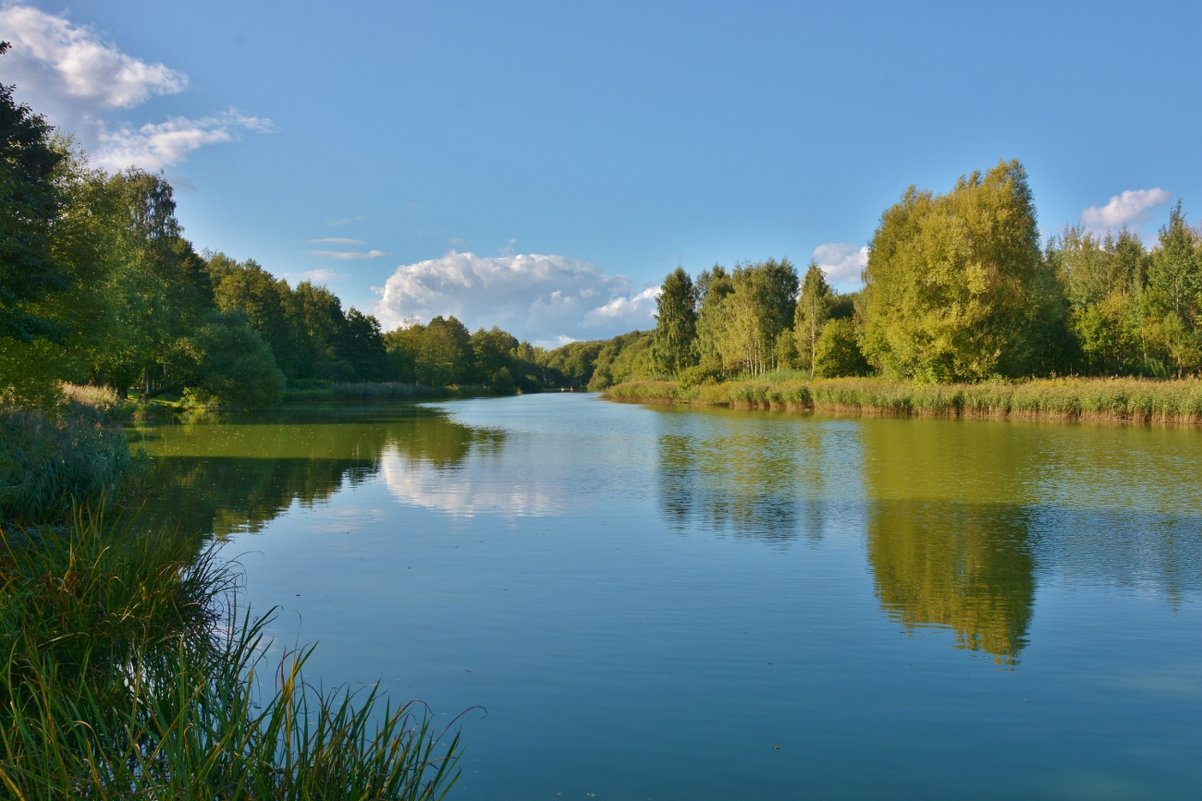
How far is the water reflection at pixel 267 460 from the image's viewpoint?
13656 mm

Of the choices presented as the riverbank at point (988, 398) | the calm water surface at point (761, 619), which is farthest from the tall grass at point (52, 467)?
the riverbank at point (988, 398)

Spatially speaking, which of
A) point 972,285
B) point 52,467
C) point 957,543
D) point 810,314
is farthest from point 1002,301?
point 52,467

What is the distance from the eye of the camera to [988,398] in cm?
3559

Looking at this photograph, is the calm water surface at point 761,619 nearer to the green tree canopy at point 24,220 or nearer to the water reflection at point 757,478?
the water reflection at point 757,478

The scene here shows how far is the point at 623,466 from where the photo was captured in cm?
2030

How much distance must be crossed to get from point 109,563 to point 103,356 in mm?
25166

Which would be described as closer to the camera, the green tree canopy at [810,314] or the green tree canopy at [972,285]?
the green tree canopy at [972,285]

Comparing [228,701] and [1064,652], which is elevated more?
[228,701]

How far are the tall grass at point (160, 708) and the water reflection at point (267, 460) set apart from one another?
2.57 metres

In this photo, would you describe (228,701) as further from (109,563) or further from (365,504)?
(365,504)

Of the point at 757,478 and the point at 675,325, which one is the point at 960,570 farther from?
the point at 675,325

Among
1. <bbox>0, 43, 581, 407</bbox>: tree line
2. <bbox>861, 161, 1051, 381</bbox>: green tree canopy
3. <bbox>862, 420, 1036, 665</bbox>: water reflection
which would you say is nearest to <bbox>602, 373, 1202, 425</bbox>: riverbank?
<bbox>861, 161, 1051, 381</bbox>: green tree canopy

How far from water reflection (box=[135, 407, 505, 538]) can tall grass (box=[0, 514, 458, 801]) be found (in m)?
2.57

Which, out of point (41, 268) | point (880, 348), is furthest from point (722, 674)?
point (880, 348)
